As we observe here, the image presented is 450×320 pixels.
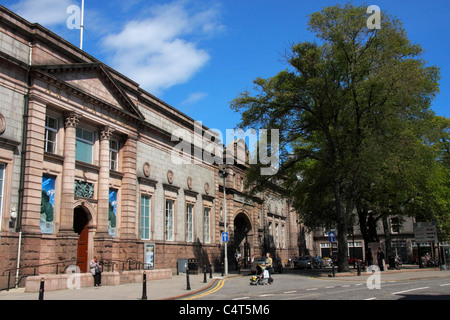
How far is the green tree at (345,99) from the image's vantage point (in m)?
26.5

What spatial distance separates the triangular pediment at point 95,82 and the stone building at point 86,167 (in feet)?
0.21

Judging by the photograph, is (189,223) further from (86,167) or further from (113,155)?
(86,167)

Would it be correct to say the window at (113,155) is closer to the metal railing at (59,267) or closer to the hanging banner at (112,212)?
the hanging banner at (112,212)

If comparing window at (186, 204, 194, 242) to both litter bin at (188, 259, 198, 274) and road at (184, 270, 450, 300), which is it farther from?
road at (184, 270, 450, 300)

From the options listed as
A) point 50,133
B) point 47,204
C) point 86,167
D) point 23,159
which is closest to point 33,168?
point 23,159

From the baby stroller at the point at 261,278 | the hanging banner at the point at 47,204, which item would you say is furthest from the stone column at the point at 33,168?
the baby stroller at the point at 261,278

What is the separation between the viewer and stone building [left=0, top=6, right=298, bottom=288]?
19578 millimetres

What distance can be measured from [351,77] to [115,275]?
1838cm

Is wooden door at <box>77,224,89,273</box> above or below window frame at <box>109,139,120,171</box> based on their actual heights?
below

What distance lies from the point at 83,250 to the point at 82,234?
2.90 ft

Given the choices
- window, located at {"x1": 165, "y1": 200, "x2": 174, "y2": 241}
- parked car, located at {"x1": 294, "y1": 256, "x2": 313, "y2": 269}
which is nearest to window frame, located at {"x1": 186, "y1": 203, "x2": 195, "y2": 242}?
window, located at {"x1": 165, "y1": 200, "x2": 174, "y2": 241}

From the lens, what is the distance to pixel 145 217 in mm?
28844

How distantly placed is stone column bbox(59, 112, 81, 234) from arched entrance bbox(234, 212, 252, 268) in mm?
24109

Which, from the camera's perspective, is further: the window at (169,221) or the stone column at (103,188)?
Result: the window at (169,221)
